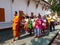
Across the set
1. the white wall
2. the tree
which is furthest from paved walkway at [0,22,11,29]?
the tree

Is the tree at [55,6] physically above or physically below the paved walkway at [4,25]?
above

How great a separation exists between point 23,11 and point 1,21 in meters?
5.59

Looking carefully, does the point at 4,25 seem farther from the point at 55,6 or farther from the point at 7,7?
the point at 55,6

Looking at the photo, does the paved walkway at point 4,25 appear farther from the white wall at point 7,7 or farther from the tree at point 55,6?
the tree at point 55,6

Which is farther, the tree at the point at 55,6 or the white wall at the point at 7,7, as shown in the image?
the tree at the point at 55,6

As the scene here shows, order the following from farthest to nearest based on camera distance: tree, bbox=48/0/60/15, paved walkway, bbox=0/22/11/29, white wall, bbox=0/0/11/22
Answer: tree, bbox=48/0/60/15 → white wall, bbox=0/0/11/22 → paved walkway, bbox=0/22/11/29

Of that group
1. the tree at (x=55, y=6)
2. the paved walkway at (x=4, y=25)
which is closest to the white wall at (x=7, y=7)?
the paved walkway at (x=4, y=25)

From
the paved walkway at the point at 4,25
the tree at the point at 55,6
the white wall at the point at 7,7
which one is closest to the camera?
the paved walkway at the point at 4,25

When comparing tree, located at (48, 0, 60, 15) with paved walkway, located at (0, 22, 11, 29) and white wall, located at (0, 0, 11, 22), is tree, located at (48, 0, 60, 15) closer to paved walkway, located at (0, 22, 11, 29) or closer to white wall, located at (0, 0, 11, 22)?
white wall, located at (0, 0, 11, 22)

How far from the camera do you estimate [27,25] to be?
14.4m

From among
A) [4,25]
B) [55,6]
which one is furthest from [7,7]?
[55,6]

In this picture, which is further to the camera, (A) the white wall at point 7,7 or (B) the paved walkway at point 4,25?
(A) the white wall at point 7,7

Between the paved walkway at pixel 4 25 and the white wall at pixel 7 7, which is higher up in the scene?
the white wall at pixel 7 7

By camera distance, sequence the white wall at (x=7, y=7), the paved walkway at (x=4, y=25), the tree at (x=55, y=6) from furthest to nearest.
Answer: the tree at (x=55, y=6), the white wall at (x=7, y=7), the paved walkway at (x=4, y=25)
